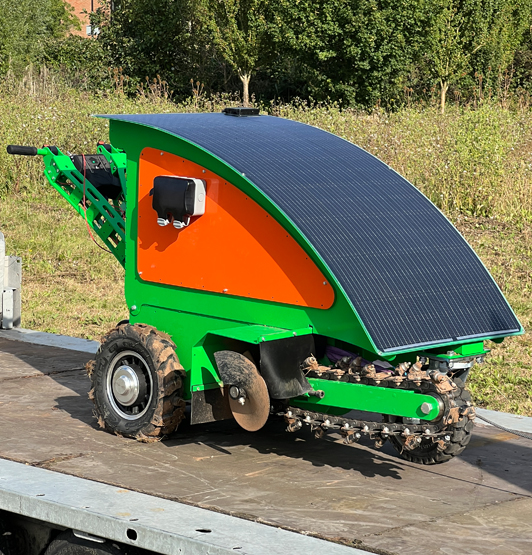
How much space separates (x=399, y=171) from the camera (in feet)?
39.4

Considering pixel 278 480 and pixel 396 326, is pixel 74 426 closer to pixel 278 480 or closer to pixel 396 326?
pixel 278 480

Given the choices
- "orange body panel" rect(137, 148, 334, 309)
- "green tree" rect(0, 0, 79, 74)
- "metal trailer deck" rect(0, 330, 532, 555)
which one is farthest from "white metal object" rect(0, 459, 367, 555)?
"green tree" rect(0, 0, 79, 74)

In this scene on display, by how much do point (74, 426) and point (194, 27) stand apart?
29.1 meters

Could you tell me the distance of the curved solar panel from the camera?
4.16 meters

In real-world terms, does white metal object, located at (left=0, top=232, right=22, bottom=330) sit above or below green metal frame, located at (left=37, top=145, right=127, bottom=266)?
below

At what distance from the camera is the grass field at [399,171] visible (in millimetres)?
8797

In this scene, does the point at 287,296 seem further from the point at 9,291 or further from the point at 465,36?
the point at 465,36

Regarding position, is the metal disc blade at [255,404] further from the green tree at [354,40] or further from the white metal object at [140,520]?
the green tree at [354,40]

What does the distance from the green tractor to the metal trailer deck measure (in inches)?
7.3

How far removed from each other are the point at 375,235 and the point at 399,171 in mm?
7790

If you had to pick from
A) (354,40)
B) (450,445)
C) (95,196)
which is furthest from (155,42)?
(450,445)

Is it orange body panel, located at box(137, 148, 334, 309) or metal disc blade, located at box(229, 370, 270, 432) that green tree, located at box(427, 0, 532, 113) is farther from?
metal disc blade, located at box(229, 370, 270, 432)

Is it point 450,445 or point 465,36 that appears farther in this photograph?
point 465,36

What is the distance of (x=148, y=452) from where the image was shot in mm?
4543
